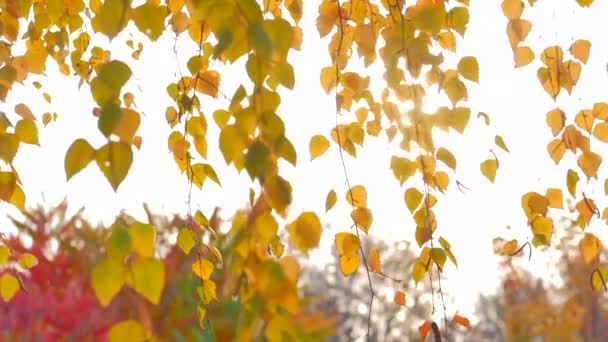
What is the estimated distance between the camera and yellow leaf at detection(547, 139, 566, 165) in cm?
217

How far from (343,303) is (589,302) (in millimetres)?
9271

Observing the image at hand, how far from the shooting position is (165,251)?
9695mm

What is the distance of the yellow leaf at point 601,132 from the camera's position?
2.19 metres

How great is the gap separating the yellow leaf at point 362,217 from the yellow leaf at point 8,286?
0.75 metres

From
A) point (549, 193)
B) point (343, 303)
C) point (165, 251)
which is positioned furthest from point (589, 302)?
point (549, 193)

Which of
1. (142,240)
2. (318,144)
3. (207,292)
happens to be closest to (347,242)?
(318,144)

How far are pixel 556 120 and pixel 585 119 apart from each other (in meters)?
Result: 0.10

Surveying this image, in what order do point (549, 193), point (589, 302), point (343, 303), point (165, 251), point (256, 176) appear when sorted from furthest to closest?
point (343, 303) → point (589, 302) → point (165, 251) → point (549, 193) → point (256, 176)

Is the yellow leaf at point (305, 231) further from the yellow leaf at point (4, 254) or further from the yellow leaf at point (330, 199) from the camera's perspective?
the yellow leaf at point (4, 254)

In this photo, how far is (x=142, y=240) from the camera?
1409mm

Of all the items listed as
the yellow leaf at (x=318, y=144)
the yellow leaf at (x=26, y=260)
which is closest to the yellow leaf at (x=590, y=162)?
Answer: the yellow leaf at (x=318, y=144)

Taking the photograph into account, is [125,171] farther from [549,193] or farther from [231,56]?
[549,193]

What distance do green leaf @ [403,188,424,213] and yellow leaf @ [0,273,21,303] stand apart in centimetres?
86

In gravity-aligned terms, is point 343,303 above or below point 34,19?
above
